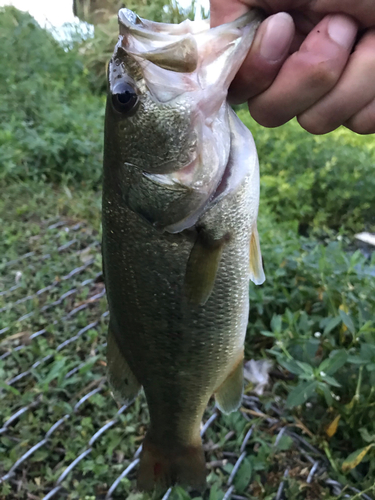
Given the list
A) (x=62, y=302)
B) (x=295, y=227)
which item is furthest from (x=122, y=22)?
(x=295, y=227)

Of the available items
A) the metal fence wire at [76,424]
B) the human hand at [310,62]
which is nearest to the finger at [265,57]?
the human hand at [310,62]

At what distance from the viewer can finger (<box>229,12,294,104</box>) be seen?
3.20 feet

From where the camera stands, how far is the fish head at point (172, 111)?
100 centimetres

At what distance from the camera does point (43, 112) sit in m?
4.78

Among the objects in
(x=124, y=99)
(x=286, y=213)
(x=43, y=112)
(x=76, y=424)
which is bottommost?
(x=286, y=213)

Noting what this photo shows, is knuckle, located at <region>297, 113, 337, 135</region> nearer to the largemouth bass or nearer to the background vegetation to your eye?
the largemouth bass

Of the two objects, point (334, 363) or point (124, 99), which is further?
point (334, 363)

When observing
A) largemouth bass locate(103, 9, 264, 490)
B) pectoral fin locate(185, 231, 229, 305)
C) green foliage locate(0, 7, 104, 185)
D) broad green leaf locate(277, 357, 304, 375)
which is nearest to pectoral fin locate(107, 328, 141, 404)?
largemouth bass locate(103, 9, 264, 490)

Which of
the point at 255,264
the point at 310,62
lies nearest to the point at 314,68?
the point at 310,62

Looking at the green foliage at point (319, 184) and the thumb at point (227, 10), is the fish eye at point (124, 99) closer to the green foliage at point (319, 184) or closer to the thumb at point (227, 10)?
the thumb at point (227, 10)

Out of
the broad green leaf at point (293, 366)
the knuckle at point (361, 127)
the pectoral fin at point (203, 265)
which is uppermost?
the knuckle at point (361, 127)

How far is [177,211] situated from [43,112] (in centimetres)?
429

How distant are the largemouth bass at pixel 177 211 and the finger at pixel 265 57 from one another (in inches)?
1.4

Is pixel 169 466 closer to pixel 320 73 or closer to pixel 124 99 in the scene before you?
pixel 124 99
